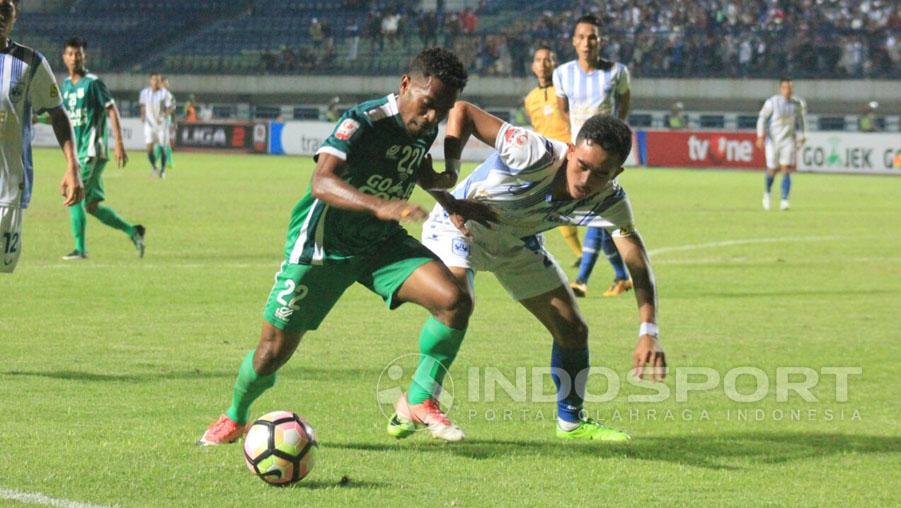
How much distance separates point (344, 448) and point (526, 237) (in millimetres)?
1352

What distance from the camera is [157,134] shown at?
32531mm

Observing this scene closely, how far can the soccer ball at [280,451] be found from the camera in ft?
18.6

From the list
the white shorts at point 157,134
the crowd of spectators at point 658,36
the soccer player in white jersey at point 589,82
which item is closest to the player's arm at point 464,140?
the soccer player in white jersey at point 589,82

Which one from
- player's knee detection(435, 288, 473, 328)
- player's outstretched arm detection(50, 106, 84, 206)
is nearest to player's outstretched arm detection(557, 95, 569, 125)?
player's outstretched arm detection(50, 106, 84, 206)

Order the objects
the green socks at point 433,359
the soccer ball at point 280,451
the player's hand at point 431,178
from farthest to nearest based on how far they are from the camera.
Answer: the green socks at point 433,359 < the player's hand at point 431,178 < the soccer ball at point 280,451

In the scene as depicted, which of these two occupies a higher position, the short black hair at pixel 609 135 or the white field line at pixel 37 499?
the short black hair at pixel 609 135

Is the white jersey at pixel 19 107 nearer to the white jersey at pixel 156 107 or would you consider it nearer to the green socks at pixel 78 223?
the green socks at pixel 78 223

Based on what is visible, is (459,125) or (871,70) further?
(871,70)

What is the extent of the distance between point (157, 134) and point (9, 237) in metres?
25.0

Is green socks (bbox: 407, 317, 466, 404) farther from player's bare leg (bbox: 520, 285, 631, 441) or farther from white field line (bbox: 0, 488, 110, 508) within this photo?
white field line (bbox: 0, 488, 110, 508)

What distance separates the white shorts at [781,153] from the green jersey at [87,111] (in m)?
14.4

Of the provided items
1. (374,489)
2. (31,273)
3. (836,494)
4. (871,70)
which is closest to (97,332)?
(31,273)

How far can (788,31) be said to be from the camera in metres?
45.7

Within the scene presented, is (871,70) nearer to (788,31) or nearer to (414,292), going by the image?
(788,31)
